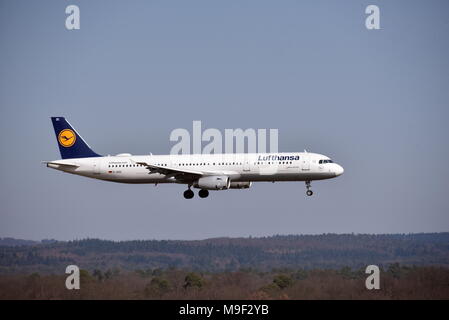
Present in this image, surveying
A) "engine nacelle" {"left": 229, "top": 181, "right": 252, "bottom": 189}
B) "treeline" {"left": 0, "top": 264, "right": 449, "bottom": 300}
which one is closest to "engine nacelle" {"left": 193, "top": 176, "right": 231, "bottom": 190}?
"engine nacelle" {"left": 229, "top": 181, "right": 252, "bottom": 189}

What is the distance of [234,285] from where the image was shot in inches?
3086

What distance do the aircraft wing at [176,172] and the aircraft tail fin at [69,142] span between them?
32.5ft

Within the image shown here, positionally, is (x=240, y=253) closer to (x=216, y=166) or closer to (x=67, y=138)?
(x=216, y=166)

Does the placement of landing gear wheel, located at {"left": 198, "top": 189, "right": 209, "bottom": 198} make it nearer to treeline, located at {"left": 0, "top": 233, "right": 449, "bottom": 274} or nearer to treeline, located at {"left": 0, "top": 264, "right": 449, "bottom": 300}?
treeline, located at {"left": 0, "top": 233, "right": 449, "bottom": 274}

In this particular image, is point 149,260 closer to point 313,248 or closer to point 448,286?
point 313,248

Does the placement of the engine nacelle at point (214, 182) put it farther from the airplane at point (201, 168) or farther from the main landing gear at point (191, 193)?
the main landing gear at point (191, 193)

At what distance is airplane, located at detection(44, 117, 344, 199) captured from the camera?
85.9 m

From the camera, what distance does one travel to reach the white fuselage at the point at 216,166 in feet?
282

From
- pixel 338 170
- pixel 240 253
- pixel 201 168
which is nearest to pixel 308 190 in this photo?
pixel 338 170

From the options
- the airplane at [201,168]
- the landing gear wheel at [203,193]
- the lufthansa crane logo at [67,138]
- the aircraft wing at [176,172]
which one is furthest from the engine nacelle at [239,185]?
the lufthansa crane logo at [67,138]

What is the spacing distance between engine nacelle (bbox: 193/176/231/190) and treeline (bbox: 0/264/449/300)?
26.6 feet

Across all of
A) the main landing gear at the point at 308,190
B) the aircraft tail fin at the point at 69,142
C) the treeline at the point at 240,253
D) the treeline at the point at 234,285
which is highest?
the aircraft tail fin at the point at 69,142

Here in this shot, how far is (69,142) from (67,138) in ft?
2.05
